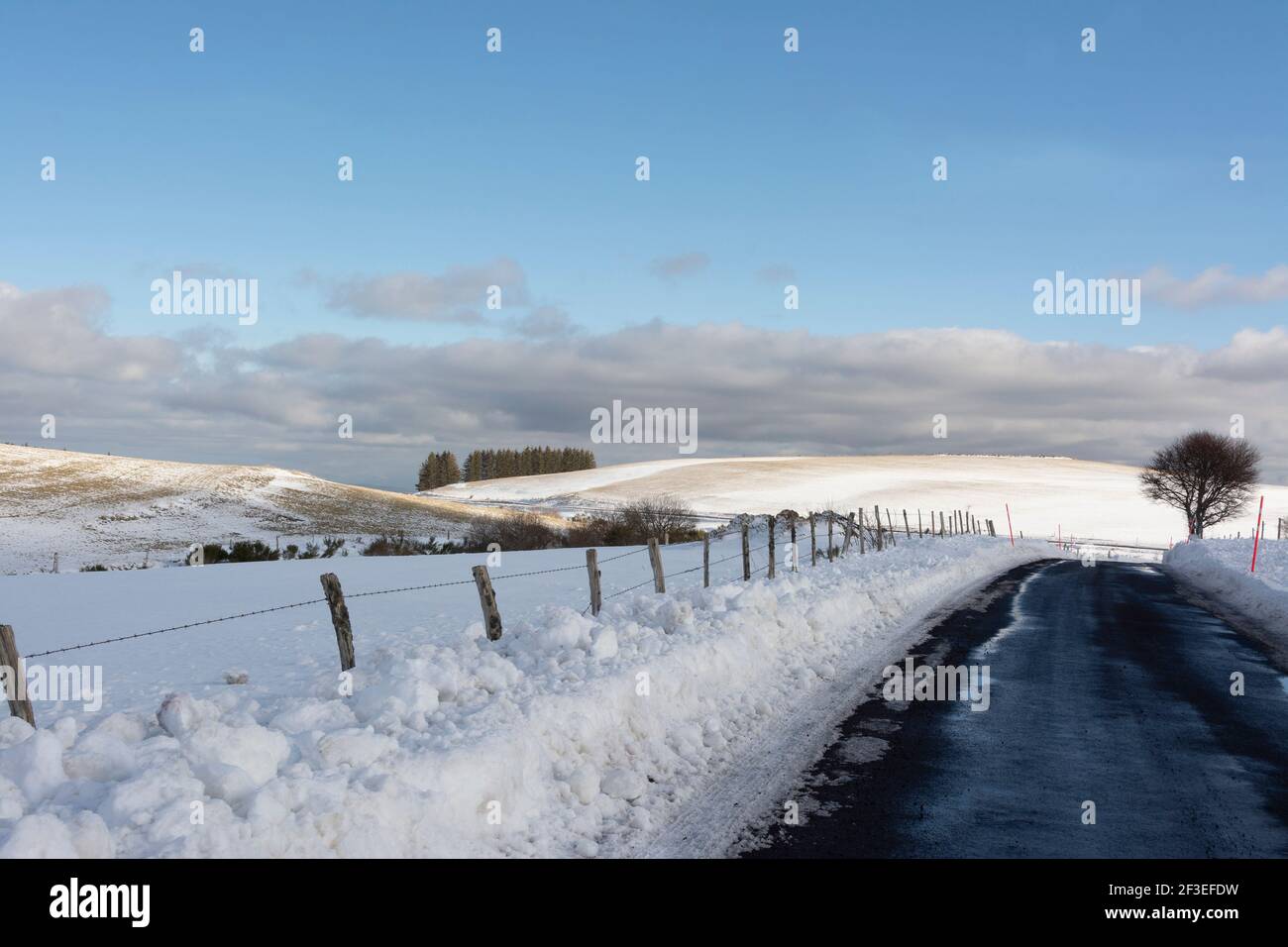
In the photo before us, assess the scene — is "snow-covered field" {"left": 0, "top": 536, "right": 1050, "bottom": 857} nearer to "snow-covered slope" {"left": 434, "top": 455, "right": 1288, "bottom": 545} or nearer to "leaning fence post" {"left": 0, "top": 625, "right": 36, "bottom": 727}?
"leaning fence post" {"left": 0, "top": 625, "right": 36, "bottom": 727}

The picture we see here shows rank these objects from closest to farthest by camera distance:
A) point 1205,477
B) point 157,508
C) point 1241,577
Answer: point 1241,577, point 157,508, point 1205,477

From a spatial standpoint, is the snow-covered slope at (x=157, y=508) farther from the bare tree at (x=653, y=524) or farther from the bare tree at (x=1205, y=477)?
the bare tree at (x=1205, y=477)

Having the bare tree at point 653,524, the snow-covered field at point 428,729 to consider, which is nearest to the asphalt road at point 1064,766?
the snow-covered field at point 428,729

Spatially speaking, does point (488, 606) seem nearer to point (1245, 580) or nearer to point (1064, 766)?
point (1064, 766)

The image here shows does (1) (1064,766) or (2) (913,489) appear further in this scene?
(2) (913,489)

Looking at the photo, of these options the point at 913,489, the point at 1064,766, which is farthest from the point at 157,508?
the point at 913,489

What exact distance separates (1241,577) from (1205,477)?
53983 mm

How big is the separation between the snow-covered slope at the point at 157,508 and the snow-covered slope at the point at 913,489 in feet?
90.9

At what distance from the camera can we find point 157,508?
2467 inches

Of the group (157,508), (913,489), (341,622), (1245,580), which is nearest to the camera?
(341,622)

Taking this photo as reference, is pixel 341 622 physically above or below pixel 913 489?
below

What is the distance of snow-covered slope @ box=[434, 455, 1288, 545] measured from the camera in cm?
7788

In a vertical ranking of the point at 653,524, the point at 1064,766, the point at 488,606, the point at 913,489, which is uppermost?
the point at 913,489

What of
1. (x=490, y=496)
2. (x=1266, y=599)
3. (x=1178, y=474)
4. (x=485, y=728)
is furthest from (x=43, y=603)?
(x=490, y=496)
